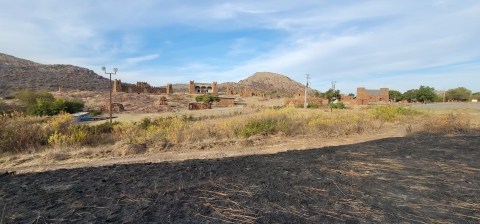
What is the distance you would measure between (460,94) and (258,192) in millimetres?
90546

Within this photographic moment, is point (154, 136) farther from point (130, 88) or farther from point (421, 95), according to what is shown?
point (421, 95)

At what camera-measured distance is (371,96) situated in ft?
202

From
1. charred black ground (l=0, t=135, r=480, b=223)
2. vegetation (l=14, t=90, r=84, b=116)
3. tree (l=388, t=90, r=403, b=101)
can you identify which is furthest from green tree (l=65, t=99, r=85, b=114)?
tree (l=388, t=90, r=403, b=101)

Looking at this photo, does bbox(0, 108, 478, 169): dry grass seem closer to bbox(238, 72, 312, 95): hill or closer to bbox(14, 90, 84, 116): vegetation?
bbox(14, 90, 84, 116): vegetation

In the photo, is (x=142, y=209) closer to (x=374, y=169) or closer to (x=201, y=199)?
(x=201, y=199)

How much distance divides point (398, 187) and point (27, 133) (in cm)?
1031

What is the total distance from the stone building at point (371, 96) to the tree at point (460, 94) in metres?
22.9

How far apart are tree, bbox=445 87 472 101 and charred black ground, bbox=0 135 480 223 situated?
282 ft

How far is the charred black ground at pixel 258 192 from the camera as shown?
2621 millimetres

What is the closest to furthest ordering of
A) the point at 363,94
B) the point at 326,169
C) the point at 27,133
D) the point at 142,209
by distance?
the point at 142,209 < the point at 326,169 < the point at 27,133 < the point at 363,94

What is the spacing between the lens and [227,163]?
5148 mm

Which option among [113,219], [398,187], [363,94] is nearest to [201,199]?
[113,219]

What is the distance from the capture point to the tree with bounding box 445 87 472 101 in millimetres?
67812

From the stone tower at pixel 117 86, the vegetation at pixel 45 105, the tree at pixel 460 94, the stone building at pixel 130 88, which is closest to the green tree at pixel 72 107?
the vegetation at pixel 45 105
